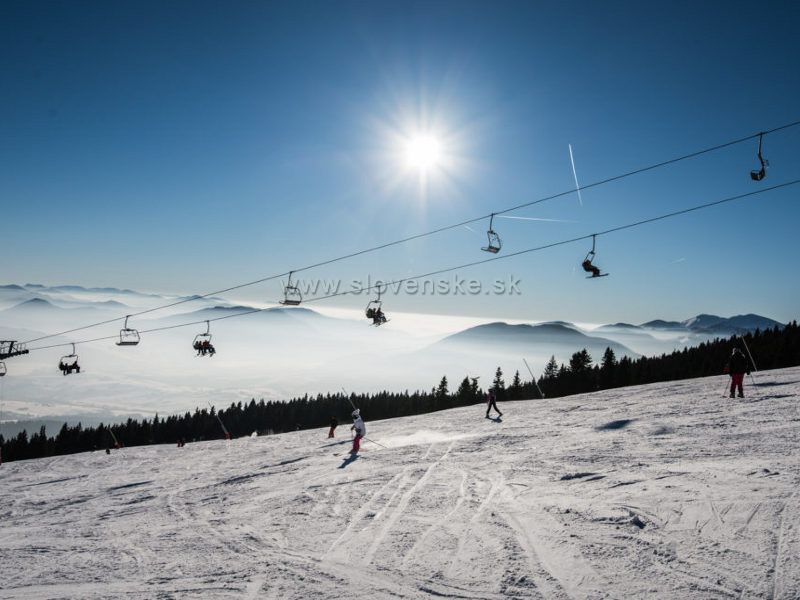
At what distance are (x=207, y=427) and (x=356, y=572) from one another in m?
143

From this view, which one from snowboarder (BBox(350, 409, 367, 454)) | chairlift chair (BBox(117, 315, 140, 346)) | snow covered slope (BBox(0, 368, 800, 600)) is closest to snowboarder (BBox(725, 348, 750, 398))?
snow covered slope (BBox(0, 368, 800, 600))

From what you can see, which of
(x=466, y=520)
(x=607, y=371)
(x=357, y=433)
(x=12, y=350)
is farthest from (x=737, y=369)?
(x=607, y=371)

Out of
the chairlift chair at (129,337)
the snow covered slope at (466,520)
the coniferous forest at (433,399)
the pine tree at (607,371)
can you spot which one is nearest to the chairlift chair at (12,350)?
the chairlift chair at (129,337)

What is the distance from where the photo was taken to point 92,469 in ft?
84.8

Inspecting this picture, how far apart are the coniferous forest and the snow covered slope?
5870 cm

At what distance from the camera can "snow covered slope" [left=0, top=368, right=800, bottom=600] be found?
7918 millimetres

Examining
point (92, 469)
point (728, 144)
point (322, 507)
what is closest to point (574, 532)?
point (322, 507)

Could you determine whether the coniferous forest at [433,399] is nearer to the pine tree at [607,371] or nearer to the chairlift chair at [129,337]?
the pine tree at [607,371]

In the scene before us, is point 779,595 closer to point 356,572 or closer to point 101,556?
point 356,572

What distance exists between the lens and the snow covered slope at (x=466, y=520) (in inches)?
312

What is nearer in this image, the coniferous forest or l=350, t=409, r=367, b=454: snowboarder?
l=350, t=409, r=367, b=454: snowboarder

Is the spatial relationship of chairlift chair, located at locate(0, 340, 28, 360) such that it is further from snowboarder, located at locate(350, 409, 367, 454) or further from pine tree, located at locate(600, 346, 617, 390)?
pine tree, located at locate(600, 346, 617, 390)

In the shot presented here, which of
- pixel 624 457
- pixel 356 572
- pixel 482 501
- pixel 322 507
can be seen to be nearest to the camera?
pixel 356 572

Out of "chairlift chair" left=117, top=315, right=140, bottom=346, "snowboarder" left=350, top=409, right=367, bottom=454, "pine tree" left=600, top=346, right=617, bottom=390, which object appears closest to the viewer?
"snowboarder" left=350, top=409, right=367, bottom=454
